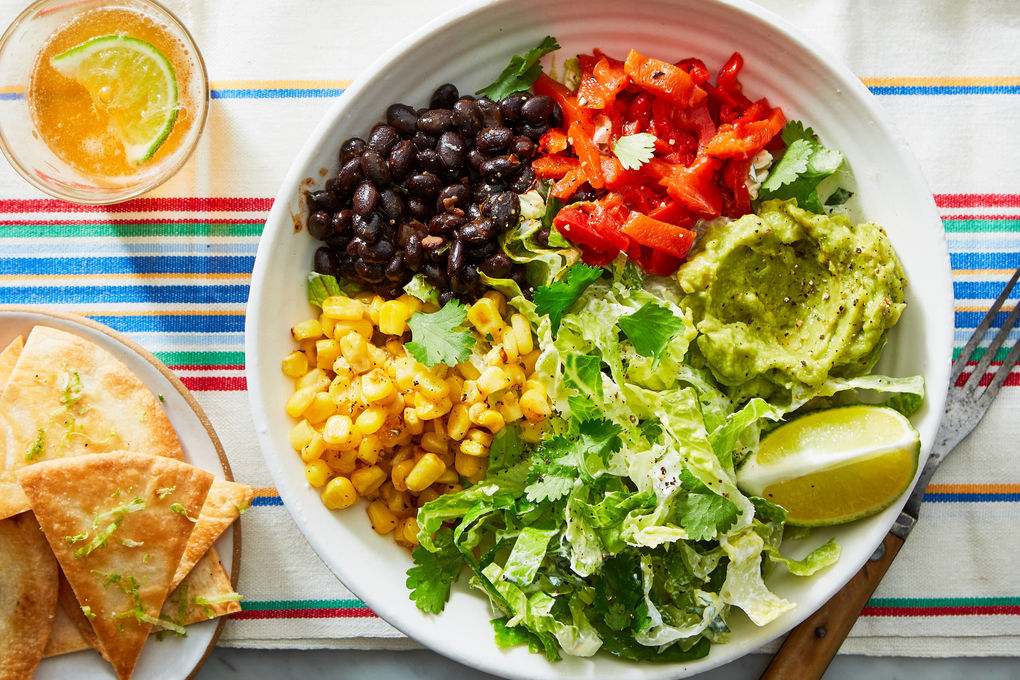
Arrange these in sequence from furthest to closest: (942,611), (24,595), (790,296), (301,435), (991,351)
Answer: (942,611), (991,351), (24,595), (301,435), (790,296)

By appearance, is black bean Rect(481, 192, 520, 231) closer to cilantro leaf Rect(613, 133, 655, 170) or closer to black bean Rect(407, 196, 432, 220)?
black bean Rect(407, 196, 432, 220)

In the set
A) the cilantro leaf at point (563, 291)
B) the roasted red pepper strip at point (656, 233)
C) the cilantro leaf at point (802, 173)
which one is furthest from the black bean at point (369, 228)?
the cilantro leaf at point (802, 173)

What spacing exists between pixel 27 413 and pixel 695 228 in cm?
231

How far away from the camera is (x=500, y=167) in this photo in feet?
7.95

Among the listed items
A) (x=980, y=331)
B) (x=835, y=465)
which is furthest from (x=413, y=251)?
(x=980, y=331)

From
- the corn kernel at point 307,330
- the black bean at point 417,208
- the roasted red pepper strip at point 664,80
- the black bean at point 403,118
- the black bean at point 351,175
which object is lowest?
the corn kernel at point 307,330

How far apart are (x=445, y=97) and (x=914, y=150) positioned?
Answer: 5.64 ft

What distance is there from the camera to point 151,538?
262 centimetres

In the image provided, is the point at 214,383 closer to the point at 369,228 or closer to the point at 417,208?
the point at 369,228

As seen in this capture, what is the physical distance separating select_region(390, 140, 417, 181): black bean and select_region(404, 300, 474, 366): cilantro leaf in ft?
1.49

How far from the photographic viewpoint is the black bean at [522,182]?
97.1 inches

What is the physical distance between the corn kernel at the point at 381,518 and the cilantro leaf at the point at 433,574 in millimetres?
152

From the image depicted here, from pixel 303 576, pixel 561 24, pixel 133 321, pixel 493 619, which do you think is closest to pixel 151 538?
pixel 303 576

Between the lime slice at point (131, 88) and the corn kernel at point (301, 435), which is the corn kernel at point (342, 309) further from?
the lime slice at point (131, 88)
